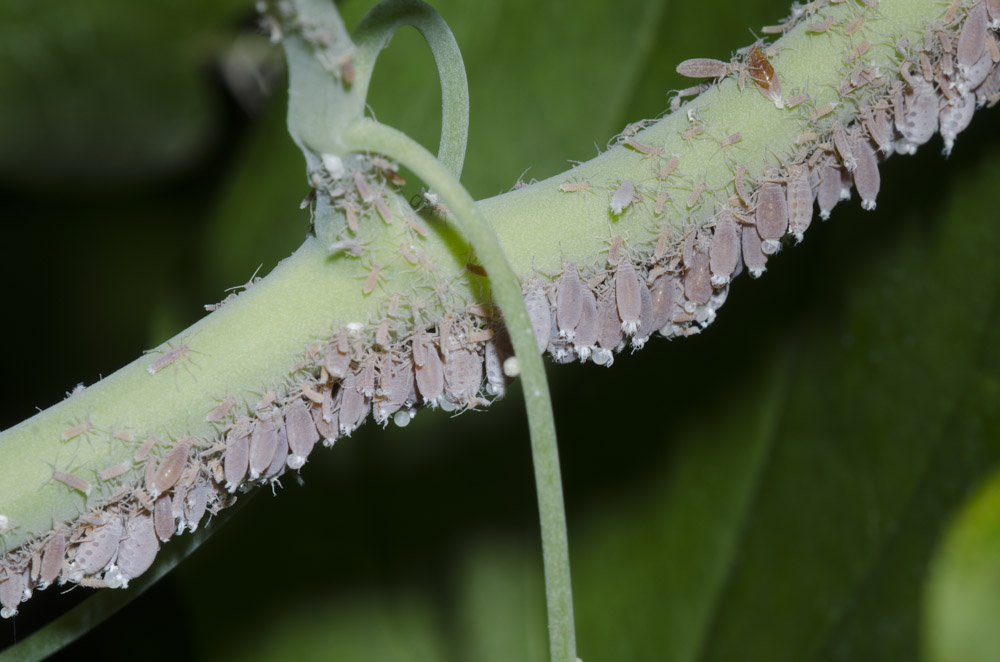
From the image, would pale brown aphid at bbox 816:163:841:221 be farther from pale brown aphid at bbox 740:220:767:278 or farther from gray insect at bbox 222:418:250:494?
gray insect at bbox 222:418:250:494

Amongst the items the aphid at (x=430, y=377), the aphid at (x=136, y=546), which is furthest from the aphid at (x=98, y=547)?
the aphid at (x=430, y=377)

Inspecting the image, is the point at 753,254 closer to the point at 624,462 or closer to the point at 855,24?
the point at 855,24

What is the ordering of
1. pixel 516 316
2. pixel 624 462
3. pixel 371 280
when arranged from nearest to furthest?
pixel 516 316
pixel 371 280
pixel 624 462

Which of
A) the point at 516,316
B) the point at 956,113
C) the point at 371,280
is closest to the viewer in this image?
the point at 516,316

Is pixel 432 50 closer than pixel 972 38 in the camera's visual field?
Yes

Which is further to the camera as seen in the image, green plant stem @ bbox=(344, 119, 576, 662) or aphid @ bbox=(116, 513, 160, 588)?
aphid @ bbox=(116, 513, 160, 588)

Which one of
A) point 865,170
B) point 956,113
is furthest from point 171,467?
point 956,113

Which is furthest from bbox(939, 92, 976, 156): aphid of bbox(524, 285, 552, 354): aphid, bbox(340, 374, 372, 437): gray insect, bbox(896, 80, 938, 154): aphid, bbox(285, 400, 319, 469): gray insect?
bbox(285, 400, 319, 469): gray insect

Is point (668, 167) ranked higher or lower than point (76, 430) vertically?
higher
